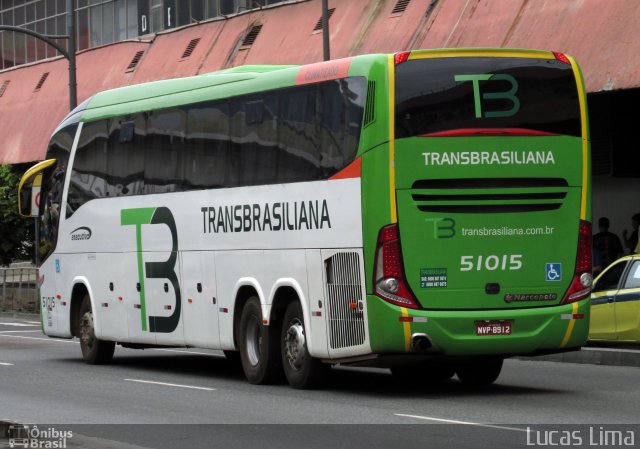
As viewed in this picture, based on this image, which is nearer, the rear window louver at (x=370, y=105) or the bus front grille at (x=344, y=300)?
the rear window louver at (x=370, y=105)

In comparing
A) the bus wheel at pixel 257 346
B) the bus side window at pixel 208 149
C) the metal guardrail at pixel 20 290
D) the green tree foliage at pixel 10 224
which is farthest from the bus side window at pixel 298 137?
the green tree foliage at pixel 10 224

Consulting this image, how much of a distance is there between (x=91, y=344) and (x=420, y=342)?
27.5 feet

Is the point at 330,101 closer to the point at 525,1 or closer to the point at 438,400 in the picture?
the point at 438,400

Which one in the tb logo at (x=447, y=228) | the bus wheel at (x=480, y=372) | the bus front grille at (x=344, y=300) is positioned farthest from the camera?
the bus wheel at (x=480, y=372)

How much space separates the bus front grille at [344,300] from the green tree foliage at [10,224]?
93.6 ft

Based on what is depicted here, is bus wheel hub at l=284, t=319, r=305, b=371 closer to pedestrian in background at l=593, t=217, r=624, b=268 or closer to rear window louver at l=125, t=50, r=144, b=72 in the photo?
pedestrian in background at l=593, t=217, r=624, b=268

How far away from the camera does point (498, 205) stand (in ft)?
49.5

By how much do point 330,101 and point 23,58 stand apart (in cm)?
4212

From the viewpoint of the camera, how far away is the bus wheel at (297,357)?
16188 mm

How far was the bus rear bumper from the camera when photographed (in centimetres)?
1472

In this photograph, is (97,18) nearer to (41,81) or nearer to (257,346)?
(41,81)

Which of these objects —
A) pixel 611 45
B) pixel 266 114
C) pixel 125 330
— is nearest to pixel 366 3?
pixel 611 45

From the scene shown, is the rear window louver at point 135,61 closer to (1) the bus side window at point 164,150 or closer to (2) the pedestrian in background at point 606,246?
(2) the pedestrian in background at point 606,246

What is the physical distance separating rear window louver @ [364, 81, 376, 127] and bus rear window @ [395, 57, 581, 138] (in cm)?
25
